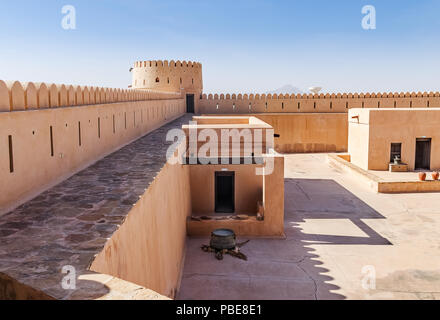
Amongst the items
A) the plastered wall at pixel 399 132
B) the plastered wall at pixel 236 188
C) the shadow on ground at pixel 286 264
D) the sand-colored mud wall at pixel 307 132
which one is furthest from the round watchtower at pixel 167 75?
the shadow on ground at pixel 286 264

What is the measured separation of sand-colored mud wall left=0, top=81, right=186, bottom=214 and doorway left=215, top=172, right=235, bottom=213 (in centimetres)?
324

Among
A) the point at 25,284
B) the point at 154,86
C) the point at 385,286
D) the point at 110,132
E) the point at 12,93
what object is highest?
A: the point at 154,86

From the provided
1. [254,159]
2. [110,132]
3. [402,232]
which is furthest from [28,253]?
[402,232]

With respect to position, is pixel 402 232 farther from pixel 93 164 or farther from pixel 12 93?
pixel 12 93

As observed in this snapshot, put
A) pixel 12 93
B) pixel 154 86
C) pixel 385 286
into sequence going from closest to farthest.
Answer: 1. pixel 12 93
2. pixel 385 286
3. pixel 154 86

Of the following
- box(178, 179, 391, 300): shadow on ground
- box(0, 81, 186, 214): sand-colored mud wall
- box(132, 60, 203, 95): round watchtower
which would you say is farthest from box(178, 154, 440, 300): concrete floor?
box(132, 60, 203, 95): round watchtower

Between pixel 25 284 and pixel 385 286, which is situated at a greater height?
pixel 25 284

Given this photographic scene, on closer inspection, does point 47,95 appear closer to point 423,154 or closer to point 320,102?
point 423,154

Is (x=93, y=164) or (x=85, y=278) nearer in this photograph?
(x=85, y=278)

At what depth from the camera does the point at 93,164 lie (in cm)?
737

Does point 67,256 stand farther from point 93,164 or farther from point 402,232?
point 402,232

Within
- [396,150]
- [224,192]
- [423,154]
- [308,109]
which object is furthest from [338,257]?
[308,109]
